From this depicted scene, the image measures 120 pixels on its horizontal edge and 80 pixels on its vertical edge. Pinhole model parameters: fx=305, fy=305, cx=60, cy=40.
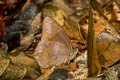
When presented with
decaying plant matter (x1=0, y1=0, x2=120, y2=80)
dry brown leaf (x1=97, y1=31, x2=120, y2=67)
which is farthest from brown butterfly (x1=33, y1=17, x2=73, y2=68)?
dry brown leaf (x1=97, y1=31, x2=120, y2=67)

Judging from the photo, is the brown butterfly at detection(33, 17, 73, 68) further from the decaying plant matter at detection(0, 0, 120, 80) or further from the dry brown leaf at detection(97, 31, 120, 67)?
the dry brown leaf at detection(97, 31, 120, 67)

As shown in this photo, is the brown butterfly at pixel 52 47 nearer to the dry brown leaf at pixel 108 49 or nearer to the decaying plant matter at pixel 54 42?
the decaying plant matter at pixel 54 42

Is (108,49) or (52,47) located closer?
(108,49)

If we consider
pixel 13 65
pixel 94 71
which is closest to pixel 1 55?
pixel 13 65

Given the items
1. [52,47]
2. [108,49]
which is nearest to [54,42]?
[52,47]

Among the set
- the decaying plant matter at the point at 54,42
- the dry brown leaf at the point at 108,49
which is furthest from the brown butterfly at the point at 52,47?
the dry brown leaf at the point at 108,49

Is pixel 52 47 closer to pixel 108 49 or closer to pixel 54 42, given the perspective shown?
pixel 54 42

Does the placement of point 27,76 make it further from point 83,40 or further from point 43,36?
point 83,40

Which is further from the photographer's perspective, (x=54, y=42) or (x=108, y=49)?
(x=54, y=42)
